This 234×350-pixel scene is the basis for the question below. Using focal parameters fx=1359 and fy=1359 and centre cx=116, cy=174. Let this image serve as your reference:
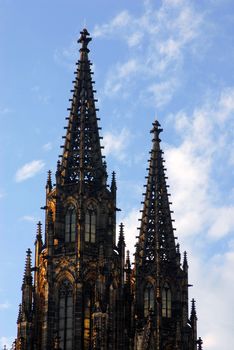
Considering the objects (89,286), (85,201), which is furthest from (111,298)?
(85,201)

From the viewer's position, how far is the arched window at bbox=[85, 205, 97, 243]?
97062 mm

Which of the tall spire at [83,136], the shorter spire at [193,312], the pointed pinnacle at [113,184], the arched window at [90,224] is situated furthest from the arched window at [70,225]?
the shorter spire at [193,312]

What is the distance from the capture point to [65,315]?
9412cm

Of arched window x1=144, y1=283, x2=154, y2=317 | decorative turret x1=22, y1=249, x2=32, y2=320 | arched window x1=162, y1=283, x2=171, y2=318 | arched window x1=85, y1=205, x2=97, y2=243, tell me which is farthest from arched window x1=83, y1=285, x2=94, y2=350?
arched window x1=162, y1=283, x2=171, y2=318

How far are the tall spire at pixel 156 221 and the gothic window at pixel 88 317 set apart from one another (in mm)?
8564

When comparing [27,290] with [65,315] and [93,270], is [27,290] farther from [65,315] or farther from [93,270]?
[93,270]

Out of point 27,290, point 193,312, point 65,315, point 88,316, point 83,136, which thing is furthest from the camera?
point 83,136

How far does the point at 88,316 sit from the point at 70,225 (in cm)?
715

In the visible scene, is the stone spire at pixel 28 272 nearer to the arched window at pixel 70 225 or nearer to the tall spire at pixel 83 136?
the arched window at pixel 70 225

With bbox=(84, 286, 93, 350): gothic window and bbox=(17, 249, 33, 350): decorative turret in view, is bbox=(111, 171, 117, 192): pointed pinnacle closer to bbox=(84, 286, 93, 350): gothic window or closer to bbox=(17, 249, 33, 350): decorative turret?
bbox=(17, 249, 33, 350): decorative turret

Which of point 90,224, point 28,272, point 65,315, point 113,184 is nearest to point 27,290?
point 28,272

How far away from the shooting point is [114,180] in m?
101

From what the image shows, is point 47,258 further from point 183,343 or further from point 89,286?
point 183,343

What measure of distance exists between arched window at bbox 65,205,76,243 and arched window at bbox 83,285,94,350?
4.03m
